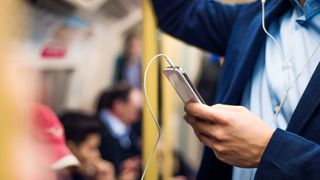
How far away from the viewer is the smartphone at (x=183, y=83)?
24.9 inches

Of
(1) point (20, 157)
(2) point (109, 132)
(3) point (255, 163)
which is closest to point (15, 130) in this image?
(1) point (20, 157)

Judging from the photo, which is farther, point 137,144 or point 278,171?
point 137,144

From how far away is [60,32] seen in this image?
0.99 meters

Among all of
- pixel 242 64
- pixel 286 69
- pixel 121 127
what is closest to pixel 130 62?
pixel 121 127

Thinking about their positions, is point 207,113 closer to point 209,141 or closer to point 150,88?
point 209,141

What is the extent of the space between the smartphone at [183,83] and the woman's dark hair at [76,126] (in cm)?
41

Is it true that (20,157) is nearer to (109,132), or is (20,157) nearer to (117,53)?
(109,132)

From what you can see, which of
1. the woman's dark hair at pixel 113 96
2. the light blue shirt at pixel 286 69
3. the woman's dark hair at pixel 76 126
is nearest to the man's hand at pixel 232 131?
the light blue shirt at pixel 286 69

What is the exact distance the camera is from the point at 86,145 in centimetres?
112

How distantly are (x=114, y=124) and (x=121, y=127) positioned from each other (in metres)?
0.07

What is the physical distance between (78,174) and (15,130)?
13.4 inches

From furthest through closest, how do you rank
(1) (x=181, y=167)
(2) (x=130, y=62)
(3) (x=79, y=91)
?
1. (1) (x=181, y=167)
2. (2) (x=130, y=62)
3. (3) (x=79, y=91)

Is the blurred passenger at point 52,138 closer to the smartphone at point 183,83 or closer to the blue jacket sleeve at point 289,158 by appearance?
the smartphone at point 183,83

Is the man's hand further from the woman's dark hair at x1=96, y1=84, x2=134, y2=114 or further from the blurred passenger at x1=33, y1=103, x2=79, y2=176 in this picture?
the woman's dark hair at x1=96, y1=84, x2=134, y2=114
